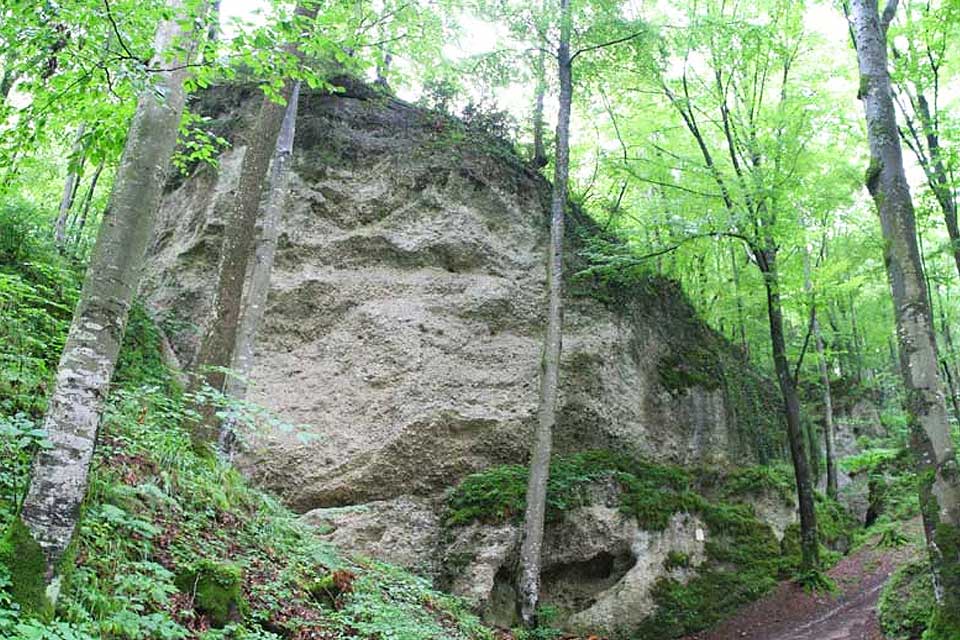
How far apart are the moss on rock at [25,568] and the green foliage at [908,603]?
795 centimetres

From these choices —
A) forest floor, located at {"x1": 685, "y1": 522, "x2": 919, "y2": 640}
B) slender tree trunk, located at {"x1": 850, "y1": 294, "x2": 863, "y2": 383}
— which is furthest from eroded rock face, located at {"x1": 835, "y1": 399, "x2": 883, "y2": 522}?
forest floor, located at {"x1": 685, "y1": 522, "x2": 919, "y2": 640}

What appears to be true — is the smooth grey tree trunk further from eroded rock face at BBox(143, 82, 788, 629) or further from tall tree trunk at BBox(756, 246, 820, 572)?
tall tree trunk at BBox(756, 246, 820, 572)

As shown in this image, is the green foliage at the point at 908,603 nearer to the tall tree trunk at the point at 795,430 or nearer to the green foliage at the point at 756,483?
the tall tree trunk at the point at 795,430

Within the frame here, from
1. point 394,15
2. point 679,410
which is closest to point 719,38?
point 394,15

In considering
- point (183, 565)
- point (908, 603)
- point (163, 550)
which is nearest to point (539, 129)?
point (908, 603)

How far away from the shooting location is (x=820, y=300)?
13641mm

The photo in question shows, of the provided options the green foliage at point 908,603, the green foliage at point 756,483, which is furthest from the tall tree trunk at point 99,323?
the green foliage at point 756,483

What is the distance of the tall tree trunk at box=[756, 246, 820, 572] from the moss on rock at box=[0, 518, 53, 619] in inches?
512

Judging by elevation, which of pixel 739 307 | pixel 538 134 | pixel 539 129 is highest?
pixel 539 129

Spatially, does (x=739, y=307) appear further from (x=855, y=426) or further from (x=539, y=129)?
(x=855, y=426)

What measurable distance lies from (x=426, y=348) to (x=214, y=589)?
8.38 metres

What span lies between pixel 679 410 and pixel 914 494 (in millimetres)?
9226

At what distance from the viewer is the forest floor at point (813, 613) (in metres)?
10.4

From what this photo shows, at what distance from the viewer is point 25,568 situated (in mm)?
3414
